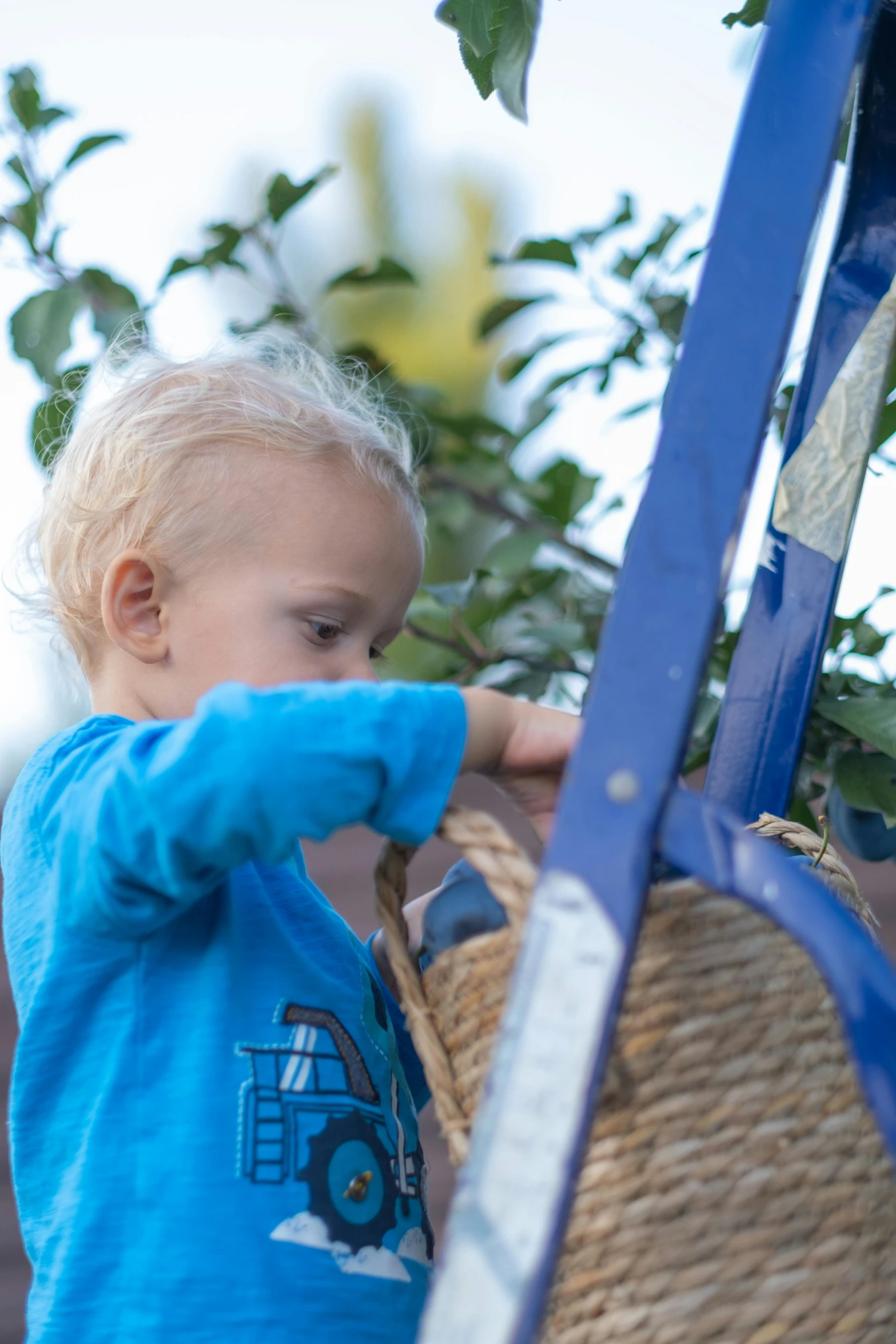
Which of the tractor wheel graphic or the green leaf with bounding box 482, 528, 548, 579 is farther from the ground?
the green leaf with bounding box 482, 528, 548, 579

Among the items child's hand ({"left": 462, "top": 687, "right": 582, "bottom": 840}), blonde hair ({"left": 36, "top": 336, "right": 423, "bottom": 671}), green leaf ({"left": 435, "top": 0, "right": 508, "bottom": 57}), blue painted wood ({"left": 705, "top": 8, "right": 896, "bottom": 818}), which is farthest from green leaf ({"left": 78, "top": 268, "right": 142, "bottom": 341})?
child's hand ({"left": 462, "top": 687, "right": 582, "bottom": 840})

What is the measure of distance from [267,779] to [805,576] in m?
0.47

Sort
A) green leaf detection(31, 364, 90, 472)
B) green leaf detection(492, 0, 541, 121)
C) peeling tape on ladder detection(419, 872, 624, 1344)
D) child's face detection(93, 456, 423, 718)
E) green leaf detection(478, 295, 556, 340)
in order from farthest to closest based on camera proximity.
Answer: green leaf detection(478, 295, 556, 340), green leaf detection(31, 364, 90, 472), child's face detection(93, 456, 423, 718), green leaf detection(492, 0, 541, 121), peeling tape on ladder detection(419, 872, 624, 1344)

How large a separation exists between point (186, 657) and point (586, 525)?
35.0 inches

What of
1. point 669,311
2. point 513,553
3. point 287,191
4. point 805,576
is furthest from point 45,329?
point 805,576

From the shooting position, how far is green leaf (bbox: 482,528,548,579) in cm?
162

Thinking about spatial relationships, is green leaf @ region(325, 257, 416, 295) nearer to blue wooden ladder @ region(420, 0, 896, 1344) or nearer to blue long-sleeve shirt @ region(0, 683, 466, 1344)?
blue long-sleeve shirt @ region(0, 683, 466, 1344)

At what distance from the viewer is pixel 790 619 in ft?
3.09

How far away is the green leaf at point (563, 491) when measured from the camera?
5.64ft

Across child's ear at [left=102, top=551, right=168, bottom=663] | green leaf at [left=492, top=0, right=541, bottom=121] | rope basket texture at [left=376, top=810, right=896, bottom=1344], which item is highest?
green leaf at [left=492, top=0, right=541, bottom=121]

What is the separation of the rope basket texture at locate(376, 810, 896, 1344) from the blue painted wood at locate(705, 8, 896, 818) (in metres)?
0.28

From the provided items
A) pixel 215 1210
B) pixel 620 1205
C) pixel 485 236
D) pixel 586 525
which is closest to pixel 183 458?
pixel 215 1210

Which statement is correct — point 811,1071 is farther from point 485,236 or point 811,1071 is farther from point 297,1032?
point 485,236

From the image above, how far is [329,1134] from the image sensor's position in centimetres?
81
